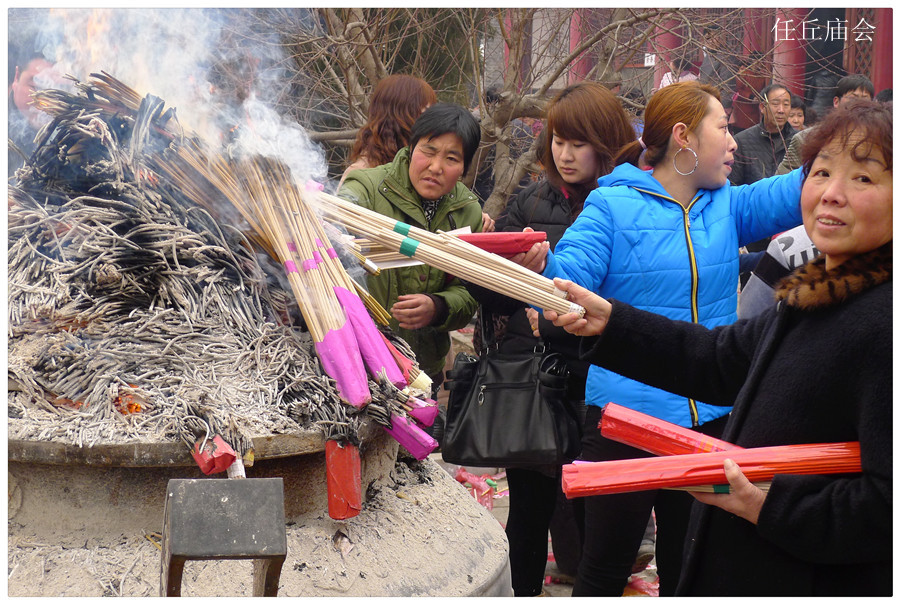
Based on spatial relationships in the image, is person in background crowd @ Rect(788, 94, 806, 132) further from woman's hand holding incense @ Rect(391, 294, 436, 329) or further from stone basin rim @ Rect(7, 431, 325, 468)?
stone basin rim @ Rect(7, 431, 325, 468)

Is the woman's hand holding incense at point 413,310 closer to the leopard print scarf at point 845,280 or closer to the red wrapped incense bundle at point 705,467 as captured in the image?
the red wrapped incense bundle at point 705,467

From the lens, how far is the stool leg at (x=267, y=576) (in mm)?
1681

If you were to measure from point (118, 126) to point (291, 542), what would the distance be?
4.17ft

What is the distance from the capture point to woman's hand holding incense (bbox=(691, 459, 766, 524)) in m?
1.63

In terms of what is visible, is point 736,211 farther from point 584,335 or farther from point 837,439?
point 837,439

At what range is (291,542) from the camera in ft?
7.18

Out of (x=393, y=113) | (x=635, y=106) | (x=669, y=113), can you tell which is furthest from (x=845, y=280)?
(x=635, y=106)

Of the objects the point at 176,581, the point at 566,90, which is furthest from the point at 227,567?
the point at 566,90

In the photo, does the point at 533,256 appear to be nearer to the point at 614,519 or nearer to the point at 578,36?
the point at 614,519

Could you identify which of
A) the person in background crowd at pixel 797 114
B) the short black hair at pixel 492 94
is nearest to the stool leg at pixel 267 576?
the short black hair at pixel 492 94

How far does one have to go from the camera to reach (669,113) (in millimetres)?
2818

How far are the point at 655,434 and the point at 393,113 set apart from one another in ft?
Answer: 7.40

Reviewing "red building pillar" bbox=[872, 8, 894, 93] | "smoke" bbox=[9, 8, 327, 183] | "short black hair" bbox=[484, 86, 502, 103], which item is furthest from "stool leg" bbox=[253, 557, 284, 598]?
"red building pillar" bbox=[872, 8, 894, 93]

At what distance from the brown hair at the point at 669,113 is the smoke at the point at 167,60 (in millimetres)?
1105
